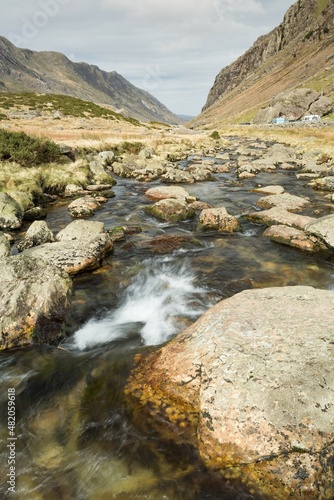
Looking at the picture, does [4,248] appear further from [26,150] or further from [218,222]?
[26,150]

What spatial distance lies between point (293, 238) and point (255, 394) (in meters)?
8.98

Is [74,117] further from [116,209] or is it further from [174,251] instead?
[174,251]

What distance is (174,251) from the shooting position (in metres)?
11.9

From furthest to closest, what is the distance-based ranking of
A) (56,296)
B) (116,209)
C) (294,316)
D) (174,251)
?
(116,209) < (174,251) < (56,296) < (294,316)

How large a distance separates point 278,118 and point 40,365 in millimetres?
96316

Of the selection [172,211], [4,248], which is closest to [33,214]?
[4,248]

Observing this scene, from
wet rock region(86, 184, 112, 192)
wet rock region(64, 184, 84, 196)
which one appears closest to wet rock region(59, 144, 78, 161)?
wet rock region(86, 184, 112, 192)

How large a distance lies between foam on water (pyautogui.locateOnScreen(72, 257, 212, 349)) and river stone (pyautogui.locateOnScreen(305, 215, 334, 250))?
16.8 feet

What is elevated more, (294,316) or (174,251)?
(294,316)

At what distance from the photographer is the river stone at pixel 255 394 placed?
3.52 m

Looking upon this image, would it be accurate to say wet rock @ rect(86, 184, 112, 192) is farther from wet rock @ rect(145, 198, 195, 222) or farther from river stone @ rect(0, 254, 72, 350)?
river stone @ rect(0, 254, 72, 350)

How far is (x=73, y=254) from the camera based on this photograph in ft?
31.9

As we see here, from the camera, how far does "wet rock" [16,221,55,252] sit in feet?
37.3

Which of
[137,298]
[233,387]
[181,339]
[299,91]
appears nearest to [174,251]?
[137,298]
